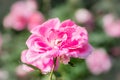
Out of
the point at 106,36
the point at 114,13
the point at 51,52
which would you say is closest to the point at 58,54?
the point at 51,52

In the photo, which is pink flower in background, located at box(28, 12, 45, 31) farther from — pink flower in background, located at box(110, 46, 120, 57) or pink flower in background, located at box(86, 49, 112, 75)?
pink flower in background, located at box(110, 46, 120, 57)

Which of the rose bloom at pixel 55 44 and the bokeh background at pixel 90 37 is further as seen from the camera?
the bokeh background at pixel 90 37

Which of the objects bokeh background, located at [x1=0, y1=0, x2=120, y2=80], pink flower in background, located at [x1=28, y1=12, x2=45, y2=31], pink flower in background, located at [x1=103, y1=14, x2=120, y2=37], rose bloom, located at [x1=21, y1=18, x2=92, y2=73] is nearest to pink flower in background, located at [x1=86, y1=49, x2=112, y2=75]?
bokeh background, located at [x1=0, y1=0, x2=120, y2=80]

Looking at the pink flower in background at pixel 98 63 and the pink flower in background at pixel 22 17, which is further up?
the pink flower in background at pixel 22 17

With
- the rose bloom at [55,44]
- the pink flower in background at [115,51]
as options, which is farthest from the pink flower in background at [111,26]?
the rose bloom at [55,44]

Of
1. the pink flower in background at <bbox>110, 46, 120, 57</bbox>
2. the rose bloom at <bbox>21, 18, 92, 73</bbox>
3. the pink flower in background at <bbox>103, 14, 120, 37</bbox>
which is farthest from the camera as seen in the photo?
the pink flower in background at <bbox>110, 46, 120, 57</bbox>

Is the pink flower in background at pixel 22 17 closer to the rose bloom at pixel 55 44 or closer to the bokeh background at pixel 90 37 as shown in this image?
the bokeh background at pixel 90 37
